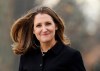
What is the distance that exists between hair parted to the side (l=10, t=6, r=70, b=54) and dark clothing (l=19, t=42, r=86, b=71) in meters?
0.13

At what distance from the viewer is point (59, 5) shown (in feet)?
39.9

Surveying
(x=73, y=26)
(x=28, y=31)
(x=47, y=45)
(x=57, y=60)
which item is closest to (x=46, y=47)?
(x=47, y=45)

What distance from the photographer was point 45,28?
353cm

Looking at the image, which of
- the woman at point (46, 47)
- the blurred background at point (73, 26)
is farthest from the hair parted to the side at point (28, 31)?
the blurred background at point (73, 26)

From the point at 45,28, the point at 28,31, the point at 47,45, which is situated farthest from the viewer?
the point at 28,31

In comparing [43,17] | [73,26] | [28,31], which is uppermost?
[43,17]

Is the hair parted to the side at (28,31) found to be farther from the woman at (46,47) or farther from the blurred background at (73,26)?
the blurred background at (73,26)

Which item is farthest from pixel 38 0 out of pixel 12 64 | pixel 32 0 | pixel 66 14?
pixel 12 64

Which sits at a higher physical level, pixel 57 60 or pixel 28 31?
pixel 28 31

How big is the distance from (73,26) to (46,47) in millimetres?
9195

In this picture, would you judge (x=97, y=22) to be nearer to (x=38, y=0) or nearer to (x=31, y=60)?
(x=38, y=0)

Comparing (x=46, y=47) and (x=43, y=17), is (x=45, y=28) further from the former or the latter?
(x=46, y=47)

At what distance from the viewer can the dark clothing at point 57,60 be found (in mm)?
3545

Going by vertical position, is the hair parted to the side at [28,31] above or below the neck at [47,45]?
above
